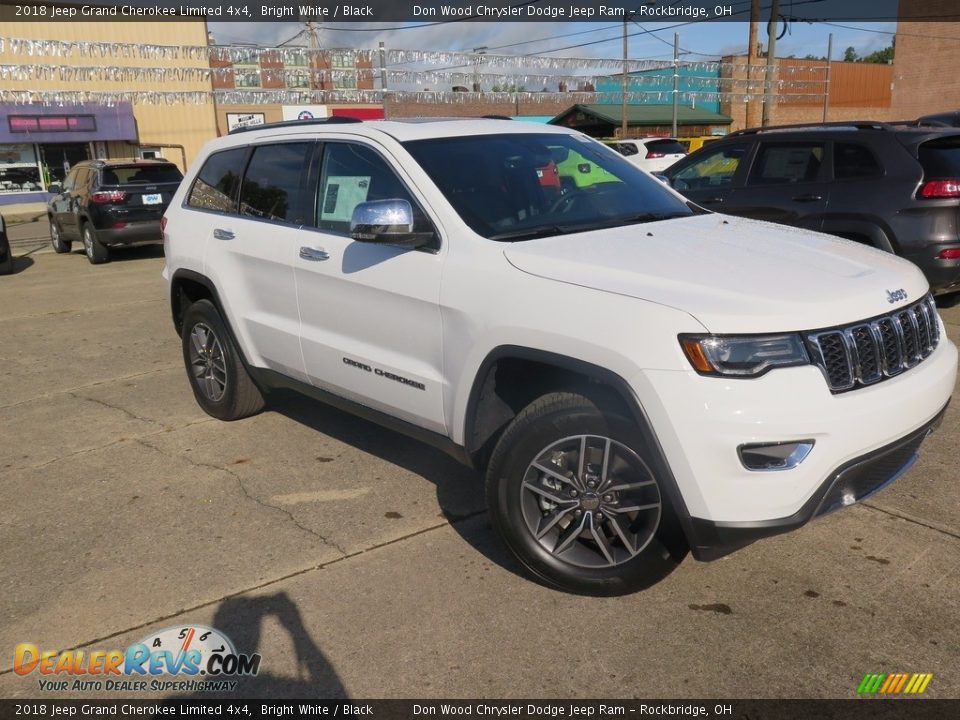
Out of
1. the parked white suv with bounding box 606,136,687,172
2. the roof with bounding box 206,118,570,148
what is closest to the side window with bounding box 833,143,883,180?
the roof with bounding box 206,118,570,148

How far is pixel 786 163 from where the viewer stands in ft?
26.1

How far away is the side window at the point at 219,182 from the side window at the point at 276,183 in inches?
4.9

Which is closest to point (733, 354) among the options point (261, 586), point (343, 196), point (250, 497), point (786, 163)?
point (261, 586)

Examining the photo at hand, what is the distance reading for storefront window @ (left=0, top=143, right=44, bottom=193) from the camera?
31109 millimetres

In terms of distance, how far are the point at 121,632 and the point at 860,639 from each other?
107 inches

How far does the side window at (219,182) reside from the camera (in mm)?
5152

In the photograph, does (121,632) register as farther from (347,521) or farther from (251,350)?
(251,350)

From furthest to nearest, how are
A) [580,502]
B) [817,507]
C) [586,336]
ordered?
A: [580,502], [586,336], [817,507]

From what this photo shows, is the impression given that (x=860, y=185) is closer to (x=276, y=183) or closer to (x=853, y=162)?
(x=853, y=162)

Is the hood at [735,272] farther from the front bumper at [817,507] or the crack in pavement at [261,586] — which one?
the crack in pavement at [261,586]

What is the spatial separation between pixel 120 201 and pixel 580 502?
512 inches

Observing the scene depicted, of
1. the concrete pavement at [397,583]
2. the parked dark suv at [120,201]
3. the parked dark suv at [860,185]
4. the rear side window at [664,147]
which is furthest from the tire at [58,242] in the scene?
the rear side window at [664,147]

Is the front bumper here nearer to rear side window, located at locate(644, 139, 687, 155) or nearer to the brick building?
rear side window, located at locate(644, 139, 687, 155)

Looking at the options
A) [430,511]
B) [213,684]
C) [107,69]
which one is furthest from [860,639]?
[107,69]
